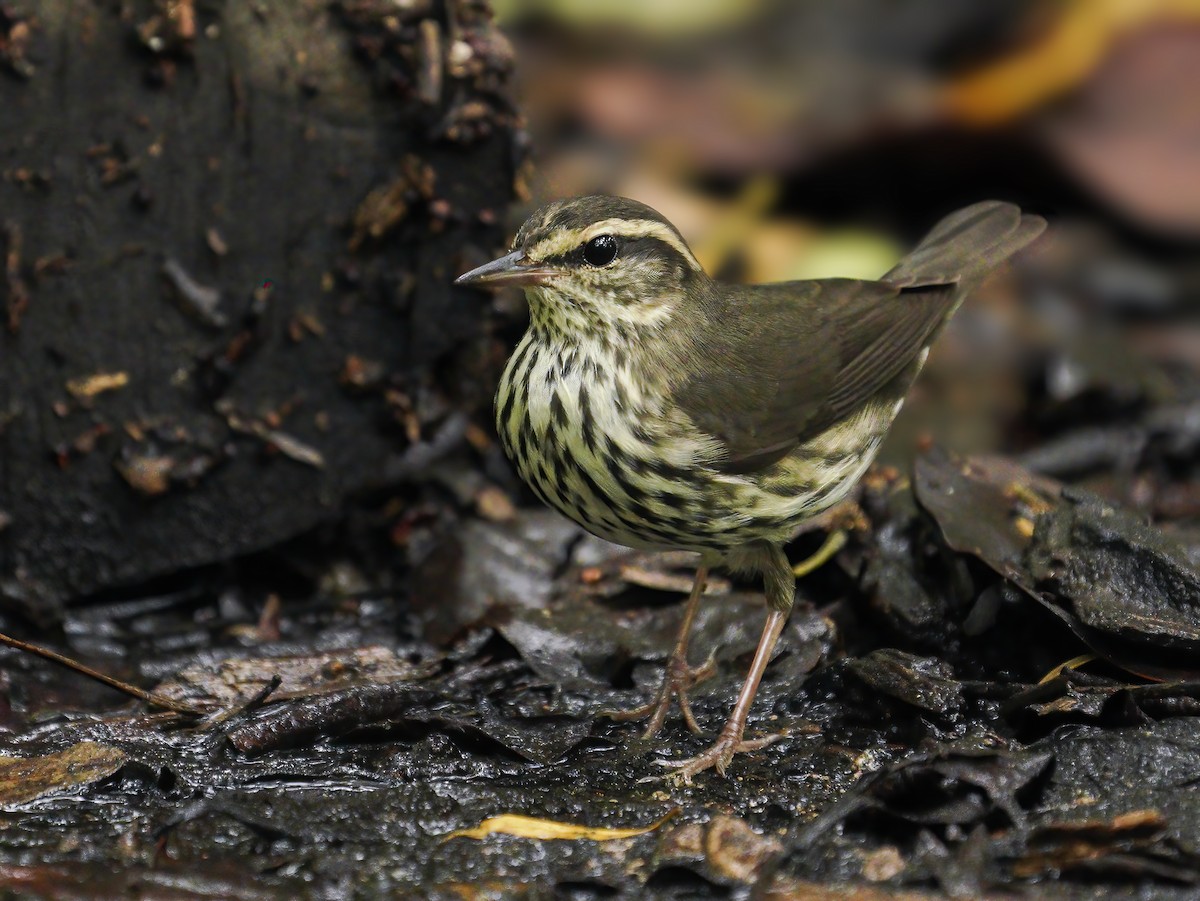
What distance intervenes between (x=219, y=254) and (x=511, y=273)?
1461mm

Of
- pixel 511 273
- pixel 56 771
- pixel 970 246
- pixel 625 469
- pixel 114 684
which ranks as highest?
pixel 970 246

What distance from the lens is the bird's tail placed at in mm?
5352

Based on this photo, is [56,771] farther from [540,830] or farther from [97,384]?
[97,384]

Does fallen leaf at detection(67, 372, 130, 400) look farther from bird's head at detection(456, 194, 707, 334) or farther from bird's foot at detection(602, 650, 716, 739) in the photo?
bird's foot at detection(602, 650, 716, 739)

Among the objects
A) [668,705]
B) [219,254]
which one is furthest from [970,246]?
[219,254]

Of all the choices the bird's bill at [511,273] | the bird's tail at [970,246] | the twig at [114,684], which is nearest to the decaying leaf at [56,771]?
the twig at [114,684]

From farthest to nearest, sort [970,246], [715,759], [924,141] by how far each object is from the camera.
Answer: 1. [924,141]
2. [970,246]
3. [715,759]

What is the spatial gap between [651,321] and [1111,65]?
16.4 feet

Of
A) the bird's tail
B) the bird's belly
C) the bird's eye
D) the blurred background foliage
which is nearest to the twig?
the bird's belly

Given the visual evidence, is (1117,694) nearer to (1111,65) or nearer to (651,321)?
(651,321)

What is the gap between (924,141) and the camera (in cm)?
836

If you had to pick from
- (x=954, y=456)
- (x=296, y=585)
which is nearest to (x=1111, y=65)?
(x=954, y=456)

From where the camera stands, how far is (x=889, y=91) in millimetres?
8484

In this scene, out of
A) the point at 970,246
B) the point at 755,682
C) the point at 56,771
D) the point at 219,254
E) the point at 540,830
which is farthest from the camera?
the point at 970,246
